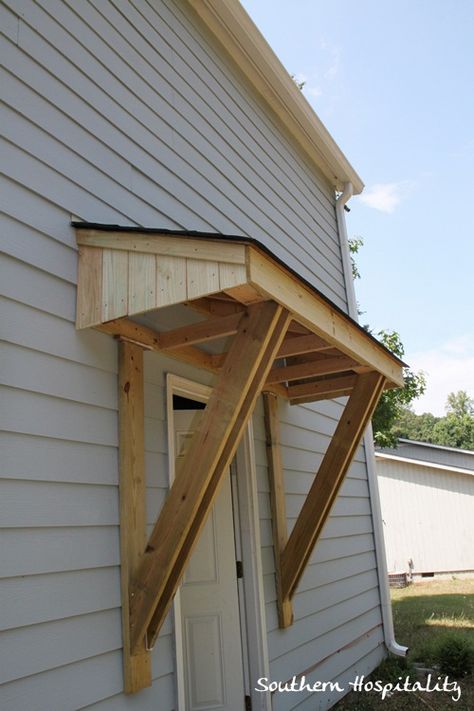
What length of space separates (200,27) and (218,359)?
93.5 inches

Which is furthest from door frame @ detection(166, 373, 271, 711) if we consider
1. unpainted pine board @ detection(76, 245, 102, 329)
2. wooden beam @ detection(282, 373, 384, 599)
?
unpainted pine board @ detection(76, 245, 102, 329)

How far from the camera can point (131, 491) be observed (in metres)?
2.50

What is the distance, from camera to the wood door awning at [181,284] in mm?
2203

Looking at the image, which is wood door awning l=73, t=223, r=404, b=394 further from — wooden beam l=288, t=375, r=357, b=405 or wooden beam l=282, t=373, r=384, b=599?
wooden beam l=288, t=375, r=357, b=405

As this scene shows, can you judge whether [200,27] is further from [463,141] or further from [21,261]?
[463,141]

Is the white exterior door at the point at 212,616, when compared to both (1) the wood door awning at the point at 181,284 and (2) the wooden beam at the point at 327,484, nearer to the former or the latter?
(2) the wooden beam at the point at 327,484

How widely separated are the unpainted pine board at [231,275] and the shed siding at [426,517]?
14685 mm

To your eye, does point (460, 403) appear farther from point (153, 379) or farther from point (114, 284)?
point (114, 284)

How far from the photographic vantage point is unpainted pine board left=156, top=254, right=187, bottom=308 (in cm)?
225

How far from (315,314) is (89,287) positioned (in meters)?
1.04

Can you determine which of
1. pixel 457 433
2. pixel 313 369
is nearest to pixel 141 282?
pixel 313 369

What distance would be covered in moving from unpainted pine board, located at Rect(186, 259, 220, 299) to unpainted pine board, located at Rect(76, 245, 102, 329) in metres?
0.43

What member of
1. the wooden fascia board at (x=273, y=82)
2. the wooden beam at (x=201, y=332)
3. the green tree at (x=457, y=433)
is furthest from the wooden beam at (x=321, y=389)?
the green tree at (x=457, y=433)

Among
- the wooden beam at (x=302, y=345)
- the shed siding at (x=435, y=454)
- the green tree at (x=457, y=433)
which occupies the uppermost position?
the green tree at (x=457, y=433)
